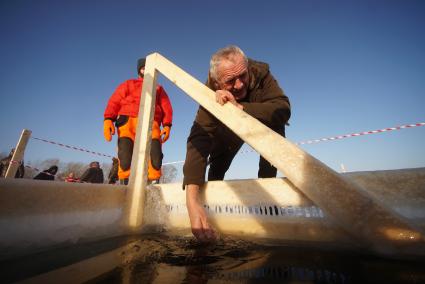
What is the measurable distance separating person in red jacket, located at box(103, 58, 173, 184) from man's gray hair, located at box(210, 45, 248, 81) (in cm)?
153

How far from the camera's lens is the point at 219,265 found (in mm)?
812

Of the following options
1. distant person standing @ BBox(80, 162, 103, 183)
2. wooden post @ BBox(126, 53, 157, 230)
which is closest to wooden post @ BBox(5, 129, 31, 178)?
distant person standing @ BBox(80, 162, 103, 183)

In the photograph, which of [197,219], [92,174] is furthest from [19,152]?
[197,219]

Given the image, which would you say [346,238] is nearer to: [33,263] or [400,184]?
[400,184]

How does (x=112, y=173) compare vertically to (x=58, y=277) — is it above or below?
above

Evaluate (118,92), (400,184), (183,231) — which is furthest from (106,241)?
(118,92)

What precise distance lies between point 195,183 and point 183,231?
36 centimetres

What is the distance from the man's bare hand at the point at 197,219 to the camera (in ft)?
3.98

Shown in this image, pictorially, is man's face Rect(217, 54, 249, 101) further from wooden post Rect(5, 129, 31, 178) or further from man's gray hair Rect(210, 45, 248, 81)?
wooden post Rect(5, 129, 31, 178)

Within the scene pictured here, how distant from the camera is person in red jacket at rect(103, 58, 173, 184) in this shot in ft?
9.26

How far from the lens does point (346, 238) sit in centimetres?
102

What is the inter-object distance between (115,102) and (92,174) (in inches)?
210

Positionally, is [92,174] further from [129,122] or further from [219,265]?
[219,265]

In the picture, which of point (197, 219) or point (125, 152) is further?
point (125, 152)
